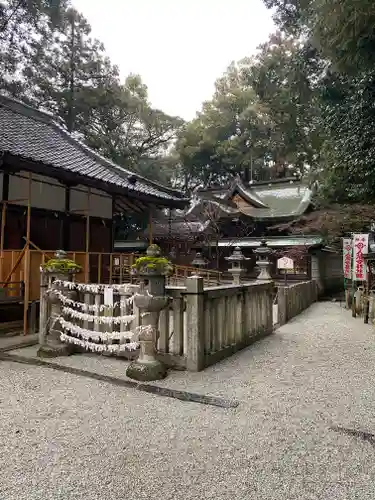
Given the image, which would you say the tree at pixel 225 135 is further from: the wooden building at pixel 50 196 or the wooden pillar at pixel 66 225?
the wooden pillar at pixel 66 225

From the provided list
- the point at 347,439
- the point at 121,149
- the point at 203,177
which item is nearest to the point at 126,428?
the point at 347,439

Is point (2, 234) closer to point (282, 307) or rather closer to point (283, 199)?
point (282, 307)

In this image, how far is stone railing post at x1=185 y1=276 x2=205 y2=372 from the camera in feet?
15.5

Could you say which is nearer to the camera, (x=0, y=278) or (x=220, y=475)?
(x=220, y=475)

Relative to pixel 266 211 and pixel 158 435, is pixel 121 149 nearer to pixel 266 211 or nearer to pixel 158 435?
pixel 266 211

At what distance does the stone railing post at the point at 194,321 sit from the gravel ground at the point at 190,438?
222 millimetres

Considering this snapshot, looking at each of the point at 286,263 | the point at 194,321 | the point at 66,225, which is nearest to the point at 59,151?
the point at 66,225

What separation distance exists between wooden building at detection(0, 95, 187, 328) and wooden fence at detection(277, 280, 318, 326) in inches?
164

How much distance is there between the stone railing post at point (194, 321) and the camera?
15.5ft

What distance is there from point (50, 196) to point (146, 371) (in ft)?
22.6

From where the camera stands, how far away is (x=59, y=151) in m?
10.1

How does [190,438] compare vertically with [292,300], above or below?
below

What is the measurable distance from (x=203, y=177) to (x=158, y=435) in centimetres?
3782

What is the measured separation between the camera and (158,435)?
306cm
